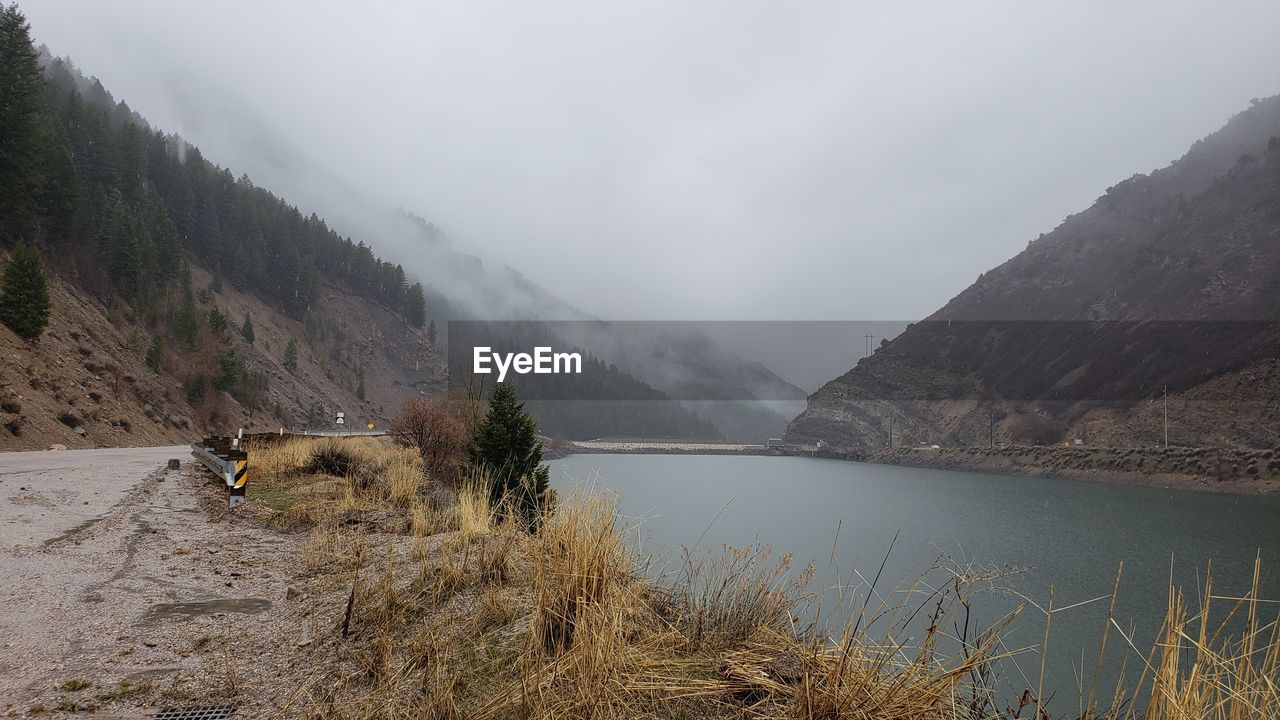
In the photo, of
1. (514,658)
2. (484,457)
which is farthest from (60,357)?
(514,658)

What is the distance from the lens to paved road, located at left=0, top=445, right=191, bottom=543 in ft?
23.3

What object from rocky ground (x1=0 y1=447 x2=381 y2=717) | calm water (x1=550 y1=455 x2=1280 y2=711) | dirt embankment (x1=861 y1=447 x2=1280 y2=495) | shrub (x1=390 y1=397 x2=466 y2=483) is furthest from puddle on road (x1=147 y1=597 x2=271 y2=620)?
dirt embankment (x1=861 y1=447 x2=1280 y2=495)

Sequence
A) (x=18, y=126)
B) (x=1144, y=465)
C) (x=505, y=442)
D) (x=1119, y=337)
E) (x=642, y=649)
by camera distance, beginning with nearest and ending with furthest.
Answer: (x=642, y=649) → (x=505, y=442) → (x=18, y=126) → (x=1144, y=465) → (x=1119, y=337)

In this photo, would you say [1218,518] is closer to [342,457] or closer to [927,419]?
[342,457]

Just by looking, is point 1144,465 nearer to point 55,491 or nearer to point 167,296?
point 55,491

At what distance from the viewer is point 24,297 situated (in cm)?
2591

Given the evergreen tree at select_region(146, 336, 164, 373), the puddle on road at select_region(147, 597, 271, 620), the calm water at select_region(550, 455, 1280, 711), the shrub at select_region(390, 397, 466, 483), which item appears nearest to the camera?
the puddle on road at select_region(147, 597, 271, 620)

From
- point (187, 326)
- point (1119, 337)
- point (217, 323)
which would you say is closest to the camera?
point (187, 326)

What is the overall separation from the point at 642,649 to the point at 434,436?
19.8 metres

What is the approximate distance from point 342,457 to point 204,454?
2837 mm

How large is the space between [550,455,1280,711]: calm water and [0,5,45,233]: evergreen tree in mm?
35246

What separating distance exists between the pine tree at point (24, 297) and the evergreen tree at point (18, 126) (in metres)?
10.6

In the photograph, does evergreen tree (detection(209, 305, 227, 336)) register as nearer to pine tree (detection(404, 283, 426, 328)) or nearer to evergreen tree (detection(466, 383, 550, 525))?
evergreen tree (detection(466, 383, 550, 525))

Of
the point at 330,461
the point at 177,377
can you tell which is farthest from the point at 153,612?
the point at 177,377
